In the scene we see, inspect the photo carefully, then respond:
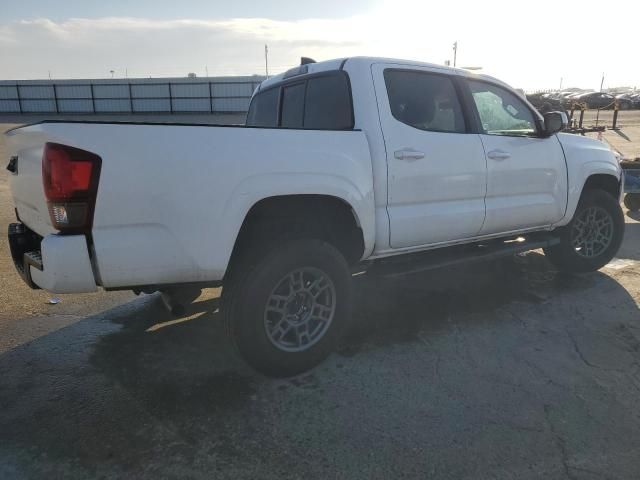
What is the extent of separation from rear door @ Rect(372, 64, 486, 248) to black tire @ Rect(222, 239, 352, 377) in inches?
23.4

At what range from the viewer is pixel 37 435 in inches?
102

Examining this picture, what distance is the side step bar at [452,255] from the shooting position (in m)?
3.76

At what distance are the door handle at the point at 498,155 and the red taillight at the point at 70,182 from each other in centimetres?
303

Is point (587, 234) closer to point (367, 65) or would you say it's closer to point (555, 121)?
point (555, 121)

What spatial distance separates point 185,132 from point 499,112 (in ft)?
9.83

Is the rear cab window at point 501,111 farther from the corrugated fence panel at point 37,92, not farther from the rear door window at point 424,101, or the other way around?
the corrugated fence panel at point 37,92

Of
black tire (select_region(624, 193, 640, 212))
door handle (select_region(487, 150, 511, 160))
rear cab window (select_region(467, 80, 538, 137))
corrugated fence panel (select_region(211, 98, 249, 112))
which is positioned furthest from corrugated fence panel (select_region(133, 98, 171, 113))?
door handle (select_region(487, 150, 511, 160))

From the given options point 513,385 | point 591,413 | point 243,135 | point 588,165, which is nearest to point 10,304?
point 243,135

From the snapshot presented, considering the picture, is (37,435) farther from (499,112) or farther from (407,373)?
(499,112)

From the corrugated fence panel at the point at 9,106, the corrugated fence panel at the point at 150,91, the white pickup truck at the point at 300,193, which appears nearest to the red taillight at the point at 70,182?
the white pickup truck at the point at 300,193

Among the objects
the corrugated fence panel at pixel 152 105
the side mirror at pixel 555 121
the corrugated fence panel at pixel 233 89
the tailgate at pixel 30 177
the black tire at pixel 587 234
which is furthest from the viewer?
the corrugated fence panel at pixel 152 105

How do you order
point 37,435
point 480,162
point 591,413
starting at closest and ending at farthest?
point 37,435 < point 591,413 < point 480,162

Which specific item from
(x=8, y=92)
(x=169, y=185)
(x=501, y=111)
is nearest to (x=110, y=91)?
(x=8, y=92)

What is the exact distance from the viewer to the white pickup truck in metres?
2.49
